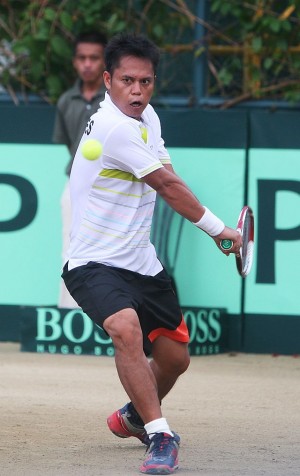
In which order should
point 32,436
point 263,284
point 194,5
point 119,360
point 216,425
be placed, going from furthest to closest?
point 194,5 < point 263,284 < point 216,425 < point 32,436 < point 119,360

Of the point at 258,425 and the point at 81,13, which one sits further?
the point at 81,13

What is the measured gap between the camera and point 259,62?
9812mm

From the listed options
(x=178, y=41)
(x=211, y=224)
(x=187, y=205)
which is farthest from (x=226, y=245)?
(x=178, y=41)

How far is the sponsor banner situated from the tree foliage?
6.28 ft

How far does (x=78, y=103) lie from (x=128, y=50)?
3.90m

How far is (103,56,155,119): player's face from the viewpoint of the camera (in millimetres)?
5242

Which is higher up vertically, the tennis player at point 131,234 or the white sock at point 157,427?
the tennis player at point 131,234

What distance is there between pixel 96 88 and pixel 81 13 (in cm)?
99

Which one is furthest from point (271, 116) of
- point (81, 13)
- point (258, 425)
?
point (258, 425)

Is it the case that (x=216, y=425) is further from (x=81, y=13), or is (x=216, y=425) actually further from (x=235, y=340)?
(x=81, y=13)

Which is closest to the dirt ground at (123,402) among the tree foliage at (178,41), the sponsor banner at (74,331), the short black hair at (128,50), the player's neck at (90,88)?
the sponsor banner at (74,331)

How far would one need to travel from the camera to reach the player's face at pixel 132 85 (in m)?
5.24

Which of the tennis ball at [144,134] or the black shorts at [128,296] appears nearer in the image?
the black shorts at [128,296]

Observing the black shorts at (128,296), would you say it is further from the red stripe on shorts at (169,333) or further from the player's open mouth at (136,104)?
the player's open mouth at (136,104)
